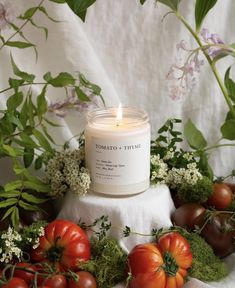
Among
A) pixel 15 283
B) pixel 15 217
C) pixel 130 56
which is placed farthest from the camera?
pixel 130 56

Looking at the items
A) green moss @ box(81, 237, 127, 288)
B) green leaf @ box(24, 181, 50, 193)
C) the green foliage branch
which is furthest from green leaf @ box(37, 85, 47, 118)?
green moss @ box(81, 237, 127, 288)

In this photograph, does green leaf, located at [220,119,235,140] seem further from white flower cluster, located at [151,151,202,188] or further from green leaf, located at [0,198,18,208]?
green leaf, located at [0,198,18,208]

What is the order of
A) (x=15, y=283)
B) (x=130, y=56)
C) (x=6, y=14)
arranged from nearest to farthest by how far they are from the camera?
(x=15, y=283), (x=6, y=14), (x=130, y=56)

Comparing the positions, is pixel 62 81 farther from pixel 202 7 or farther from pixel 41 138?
pixel 202 7

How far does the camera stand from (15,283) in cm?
58

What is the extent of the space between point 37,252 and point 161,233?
16 cm

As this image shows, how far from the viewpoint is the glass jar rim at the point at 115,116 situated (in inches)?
28.3

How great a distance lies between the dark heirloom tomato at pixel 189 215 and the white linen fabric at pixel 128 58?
9.0 inches

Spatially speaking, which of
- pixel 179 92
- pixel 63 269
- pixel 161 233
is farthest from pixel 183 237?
pixel 179 92

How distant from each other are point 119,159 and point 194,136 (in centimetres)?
22

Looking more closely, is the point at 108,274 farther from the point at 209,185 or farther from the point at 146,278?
the point at 209,185

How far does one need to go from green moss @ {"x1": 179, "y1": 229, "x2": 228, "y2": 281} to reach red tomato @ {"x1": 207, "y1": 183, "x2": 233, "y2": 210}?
2.8 inches

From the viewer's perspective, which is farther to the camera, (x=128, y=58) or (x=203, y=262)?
(x=128, y=58)

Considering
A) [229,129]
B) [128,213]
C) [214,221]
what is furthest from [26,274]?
[229,129]
